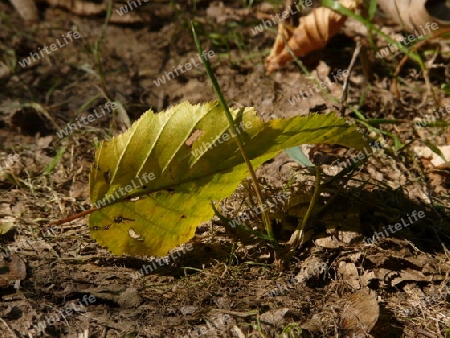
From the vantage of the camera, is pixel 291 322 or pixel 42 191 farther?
pixel 42 191

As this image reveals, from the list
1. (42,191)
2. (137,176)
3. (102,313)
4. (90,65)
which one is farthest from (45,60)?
(102,313)

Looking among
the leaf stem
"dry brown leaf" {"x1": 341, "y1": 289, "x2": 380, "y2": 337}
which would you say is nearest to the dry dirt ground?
"dry brown leaf" {"x1": 341, "y1": 289, "x2": 380, "y2": 337}

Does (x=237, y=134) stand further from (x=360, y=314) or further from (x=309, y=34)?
(x=309, y=34)

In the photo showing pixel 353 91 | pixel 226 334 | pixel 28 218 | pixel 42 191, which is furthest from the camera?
pixel 353 91

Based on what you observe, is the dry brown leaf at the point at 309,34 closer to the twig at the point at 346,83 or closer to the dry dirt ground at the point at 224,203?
the dry dirt ground at the point at 224,203

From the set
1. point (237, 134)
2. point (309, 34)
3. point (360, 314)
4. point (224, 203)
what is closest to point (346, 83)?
point (309, 34)

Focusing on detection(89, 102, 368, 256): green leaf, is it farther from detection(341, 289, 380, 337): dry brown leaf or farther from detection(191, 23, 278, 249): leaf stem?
detection(341, 289, 380, 337): dry brown leaf

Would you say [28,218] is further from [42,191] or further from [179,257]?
[179,257]
